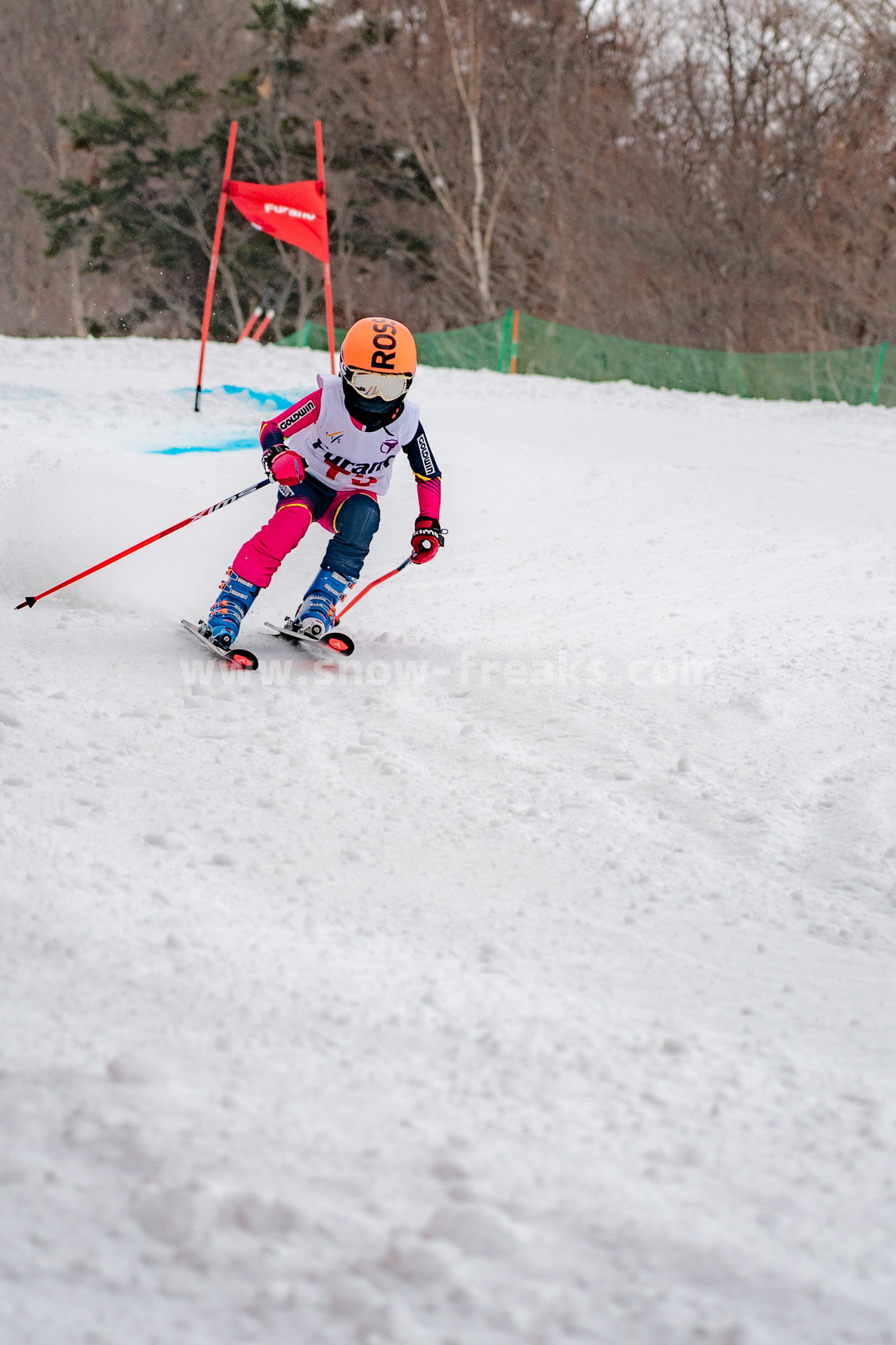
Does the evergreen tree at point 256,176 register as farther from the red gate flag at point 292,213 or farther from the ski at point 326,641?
the ski at point 326,641

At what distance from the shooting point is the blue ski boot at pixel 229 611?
168 inches

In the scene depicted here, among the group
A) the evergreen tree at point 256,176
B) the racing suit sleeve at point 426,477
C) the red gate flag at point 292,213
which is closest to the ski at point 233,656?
the racing suit sleeve at point 426,477

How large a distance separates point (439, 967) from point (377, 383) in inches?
106

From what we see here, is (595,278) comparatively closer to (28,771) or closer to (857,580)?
(857,580)

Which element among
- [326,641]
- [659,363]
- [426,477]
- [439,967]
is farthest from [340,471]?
[659,363]

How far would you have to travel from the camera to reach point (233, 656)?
416 cm

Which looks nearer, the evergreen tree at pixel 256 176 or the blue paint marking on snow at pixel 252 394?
the blue paint marking on snow at pixel 252 394

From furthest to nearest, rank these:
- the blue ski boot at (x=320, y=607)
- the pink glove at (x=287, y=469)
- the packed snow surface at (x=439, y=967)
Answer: the blue ski boot at (x=320, y=607), the pink glove at (x=287, y=469), the packed snow surface at (x=439, y=967)

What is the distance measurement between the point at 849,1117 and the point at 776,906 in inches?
33.2

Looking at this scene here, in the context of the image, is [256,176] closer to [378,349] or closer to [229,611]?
[378,349]

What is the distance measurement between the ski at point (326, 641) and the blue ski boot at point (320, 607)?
2 centimetres

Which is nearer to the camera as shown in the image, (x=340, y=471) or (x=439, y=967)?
(x=439, y=967)

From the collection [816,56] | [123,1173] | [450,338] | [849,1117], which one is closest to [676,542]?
[849,1117]

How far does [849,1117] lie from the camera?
1.89 m
